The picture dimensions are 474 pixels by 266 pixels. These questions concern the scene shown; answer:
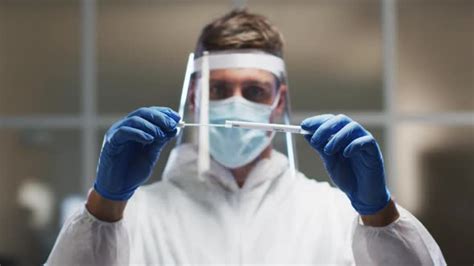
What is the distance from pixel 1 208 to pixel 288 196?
6.69ft

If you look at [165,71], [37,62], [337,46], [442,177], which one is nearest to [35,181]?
[37,62]

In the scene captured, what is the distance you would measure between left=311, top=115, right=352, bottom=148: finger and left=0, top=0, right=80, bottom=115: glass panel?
6.64ft

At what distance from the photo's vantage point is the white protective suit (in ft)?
3.22

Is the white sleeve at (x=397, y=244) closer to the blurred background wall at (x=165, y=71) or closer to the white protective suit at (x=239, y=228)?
the white protective suit at (x=239, y=228)

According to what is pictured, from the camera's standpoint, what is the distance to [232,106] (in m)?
1.06

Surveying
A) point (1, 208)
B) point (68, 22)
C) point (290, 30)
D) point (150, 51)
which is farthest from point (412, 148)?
point (1, 208)

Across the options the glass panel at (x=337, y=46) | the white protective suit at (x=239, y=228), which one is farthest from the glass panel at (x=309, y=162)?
the glass panel at (x=337, y=46)

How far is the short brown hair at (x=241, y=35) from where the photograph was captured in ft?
3.56

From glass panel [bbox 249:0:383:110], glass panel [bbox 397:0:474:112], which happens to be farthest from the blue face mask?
glass panel [bbox 397:0:474:112]

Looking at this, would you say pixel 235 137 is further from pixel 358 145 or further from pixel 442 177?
pixel 442 177

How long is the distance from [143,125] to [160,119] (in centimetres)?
3

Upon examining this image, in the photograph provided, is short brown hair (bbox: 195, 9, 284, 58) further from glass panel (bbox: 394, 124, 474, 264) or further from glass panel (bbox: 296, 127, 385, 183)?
glass panel (bbox: 394, 124, 474, 264)

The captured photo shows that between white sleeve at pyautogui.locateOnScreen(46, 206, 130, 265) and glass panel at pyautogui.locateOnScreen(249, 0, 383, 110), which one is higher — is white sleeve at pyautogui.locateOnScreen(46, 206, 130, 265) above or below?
below

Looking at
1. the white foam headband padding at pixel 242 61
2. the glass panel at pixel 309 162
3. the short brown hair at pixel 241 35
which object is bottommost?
the glass panel at pixel 309 162
